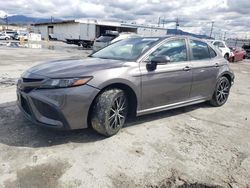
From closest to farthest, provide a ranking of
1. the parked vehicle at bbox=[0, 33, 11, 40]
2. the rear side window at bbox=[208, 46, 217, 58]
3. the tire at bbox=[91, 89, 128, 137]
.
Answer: the tire at bbox=[91, 89, 128, 137] → the rear side window at bbox=[208, 46, 217, 58] → the parked vehicle at bbox=[0, 33, 11, 40]

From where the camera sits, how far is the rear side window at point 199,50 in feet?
18.5

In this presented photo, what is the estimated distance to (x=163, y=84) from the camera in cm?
480

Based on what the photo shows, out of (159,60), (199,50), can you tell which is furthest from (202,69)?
(159,60)

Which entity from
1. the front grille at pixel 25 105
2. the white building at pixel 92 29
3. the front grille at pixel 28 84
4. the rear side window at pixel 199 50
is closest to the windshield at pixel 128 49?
the rear side window at pixel 199 50

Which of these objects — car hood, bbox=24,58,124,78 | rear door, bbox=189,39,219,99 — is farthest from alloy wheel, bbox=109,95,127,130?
rear door, bbox=189,39,219,99

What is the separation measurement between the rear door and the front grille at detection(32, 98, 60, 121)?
2.86m

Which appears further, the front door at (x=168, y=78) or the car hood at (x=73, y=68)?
the front door at (x=168, y=78)

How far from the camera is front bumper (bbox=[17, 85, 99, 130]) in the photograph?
12.2ft

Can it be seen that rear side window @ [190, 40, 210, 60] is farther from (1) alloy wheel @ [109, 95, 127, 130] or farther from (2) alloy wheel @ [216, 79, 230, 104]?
(1) alloy wheel @ [109, 95, 127, 130]

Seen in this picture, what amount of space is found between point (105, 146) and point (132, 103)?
901 mm

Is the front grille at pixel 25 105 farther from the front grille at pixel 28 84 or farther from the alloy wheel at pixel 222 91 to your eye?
the alloy wheel at pixel 222 91

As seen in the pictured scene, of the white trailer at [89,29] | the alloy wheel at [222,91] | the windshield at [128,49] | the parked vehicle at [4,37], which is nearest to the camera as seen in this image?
the windshield at [128,49]

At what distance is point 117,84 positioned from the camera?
166 inches

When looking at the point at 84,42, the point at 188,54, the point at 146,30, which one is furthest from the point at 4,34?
the point at 188,54
